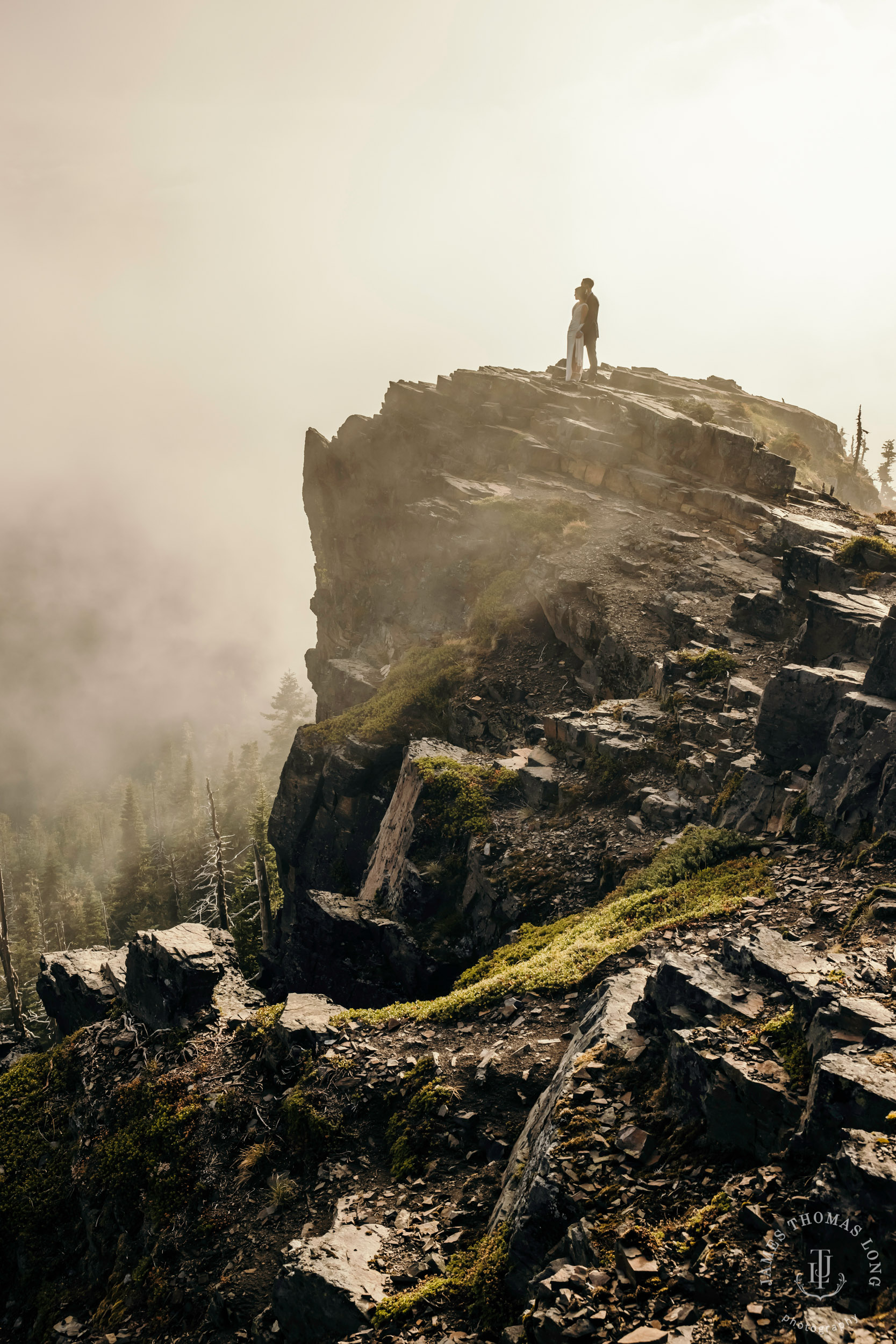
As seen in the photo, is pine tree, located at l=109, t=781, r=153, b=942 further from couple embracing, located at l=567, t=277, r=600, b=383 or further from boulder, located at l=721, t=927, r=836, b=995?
boulder, located at l=721, t=927, r=836, b=995

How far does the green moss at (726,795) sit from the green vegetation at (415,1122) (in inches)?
355

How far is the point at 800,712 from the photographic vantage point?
15.2 meters

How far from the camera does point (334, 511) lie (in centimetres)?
4700

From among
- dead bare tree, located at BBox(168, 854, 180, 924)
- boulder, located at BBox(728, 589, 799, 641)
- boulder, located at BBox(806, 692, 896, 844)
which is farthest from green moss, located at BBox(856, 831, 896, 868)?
dead bare tree, located at BBox(168, 854, 180, 924)

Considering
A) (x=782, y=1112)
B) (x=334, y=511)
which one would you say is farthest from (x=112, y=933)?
A: (x=782, y=1112)

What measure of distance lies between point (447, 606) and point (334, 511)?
16.1 meters

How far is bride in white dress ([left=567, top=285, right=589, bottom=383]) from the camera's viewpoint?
36.3m

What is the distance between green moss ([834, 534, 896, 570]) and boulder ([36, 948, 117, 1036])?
1051 inches

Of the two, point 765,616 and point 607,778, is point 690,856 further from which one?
point 765,616

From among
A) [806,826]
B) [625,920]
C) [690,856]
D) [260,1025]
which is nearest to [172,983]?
[260,1025]

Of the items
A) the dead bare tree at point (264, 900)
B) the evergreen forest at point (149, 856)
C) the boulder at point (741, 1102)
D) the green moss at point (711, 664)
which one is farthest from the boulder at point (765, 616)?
the dead bare tree at point (264, 900)

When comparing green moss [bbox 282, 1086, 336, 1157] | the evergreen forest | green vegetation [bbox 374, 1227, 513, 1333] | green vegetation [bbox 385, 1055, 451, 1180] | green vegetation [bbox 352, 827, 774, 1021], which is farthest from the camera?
the evergreen forest

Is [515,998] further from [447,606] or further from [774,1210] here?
[447,606]

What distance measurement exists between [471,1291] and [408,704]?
22059mm
